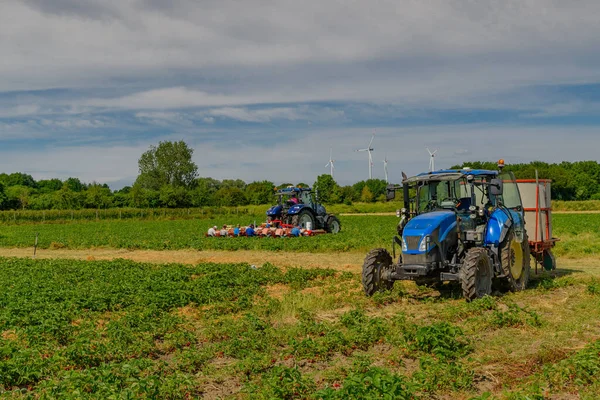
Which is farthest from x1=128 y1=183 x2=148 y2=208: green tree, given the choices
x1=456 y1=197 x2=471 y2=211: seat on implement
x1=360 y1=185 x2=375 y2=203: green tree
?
x1=456 y1=197 x2=471 y2=211: seat on implement

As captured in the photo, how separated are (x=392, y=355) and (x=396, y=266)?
13.4ft

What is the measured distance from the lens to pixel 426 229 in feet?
37.8

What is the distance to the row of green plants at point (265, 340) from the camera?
6.60m

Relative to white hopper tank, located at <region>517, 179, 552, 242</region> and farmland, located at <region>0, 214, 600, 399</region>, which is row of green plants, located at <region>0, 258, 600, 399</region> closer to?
farmland, located at <region>0, 214, 600, 399</region>

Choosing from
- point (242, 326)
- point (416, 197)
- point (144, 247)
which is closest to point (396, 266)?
point (416, 197)

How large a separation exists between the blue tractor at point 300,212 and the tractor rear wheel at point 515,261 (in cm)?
1859

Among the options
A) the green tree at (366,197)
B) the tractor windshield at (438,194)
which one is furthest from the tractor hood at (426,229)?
the green tree at (366,197)

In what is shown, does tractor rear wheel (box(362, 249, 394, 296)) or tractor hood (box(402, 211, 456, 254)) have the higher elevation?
tractor hood (box(402, 211, 456, 254))

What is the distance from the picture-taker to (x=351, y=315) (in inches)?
398

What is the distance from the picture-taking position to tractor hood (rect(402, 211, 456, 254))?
11.5m

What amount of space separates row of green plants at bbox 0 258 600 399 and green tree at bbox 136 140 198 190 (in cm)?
8773

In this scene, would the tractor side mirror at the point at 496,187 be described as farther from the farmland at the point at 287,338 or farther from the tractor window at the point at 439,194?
the farmland at the point at 287,338

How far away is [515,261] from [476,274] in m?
2.05

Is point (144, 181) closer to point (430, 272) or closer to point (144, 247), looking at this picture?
point (144, 247)
